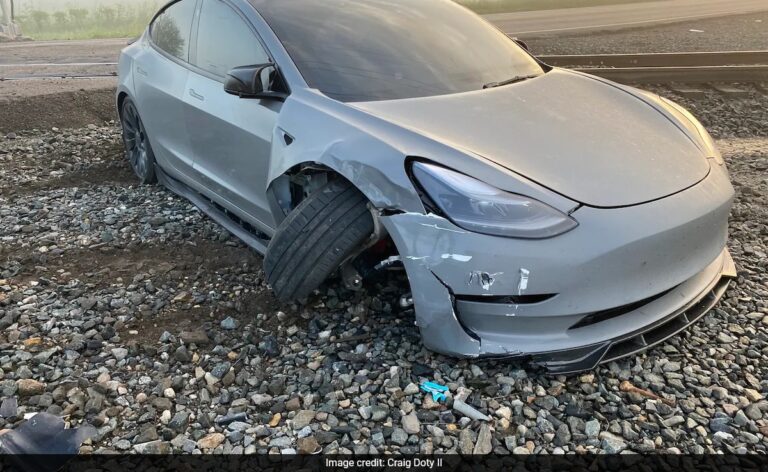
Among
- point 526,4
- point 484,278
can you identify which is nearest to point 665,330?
point 484,278

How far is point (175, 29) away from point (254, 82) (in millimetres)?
1763

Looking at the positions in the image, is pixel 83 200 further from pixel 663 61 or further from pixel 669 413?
pixel 663 61

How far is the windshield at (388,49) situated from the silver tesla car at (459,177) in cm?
1

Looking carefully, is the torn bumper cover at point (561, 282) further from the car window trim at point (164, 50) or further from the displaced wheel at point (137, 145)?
the displaced wheel at point (137, 145)

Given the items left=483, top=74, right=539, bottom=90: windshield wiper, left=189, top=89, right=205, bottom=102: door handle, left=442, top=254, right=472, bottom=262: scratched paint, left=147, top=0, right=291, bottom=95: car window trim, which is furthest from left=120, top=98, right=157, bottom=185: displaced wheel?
left=442, top=254, right=472, bottom=262: scratched paint

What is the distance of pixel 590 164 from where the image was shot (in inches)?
108

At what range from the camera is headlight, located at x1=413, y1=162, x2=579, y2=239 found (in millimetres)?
2454

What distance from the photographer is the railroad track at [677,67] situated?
7395 millimetres

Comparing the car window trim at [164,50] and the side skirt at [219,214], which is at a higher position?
the car window trim at [164,50]

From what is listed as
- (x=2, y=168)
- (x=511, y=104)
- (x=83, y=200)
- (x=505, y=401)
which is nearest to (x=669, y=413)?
(x=505, y=401)

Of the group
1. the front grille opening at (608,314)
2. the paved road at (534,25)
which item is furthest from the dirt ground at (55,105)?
the front grille opening at (608,314)

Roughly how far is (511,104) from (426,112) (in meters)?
0.49

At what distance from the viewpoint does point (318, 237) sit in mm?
2902

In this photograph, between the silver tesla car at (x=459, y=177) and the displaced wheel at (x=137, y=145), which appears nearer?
the silver tesla car at (x=459, y=177)
